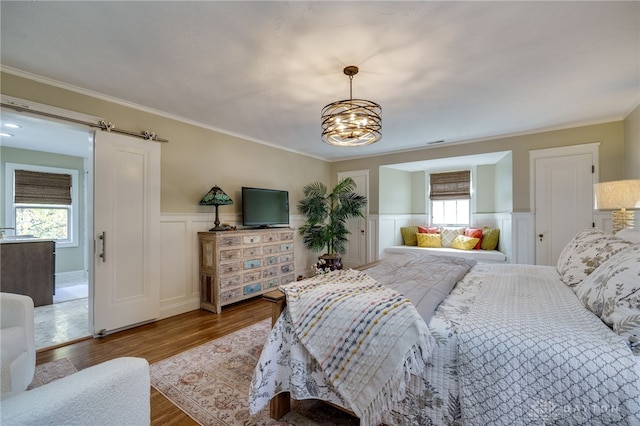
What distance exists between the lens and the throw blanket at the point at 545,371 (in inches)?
38.5

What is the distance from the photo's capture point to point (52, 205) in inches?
195

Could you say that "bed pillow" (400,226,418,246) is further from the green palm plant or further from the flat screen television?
the flat screen television

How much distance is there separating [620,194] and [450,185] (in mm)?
3221

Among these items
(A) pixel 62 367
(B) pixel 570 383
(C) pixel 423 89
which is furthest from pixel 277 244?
(B) pixel 570 383

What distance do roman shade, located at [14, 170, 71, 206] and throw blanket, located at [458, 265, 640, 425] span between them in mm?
6582

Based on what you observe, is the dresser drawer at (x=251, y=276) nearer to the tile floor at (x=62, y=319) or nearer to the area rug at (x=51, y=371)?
the tile floor at (x=62, y=319)

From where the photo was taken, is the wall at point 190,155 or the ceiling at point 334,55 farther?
the wall at point 190,155

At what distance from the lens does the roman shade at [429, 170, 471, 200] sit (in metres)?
5.52

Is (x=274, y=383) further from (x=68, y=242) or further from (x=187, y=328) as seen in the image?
(x=68, y=242)

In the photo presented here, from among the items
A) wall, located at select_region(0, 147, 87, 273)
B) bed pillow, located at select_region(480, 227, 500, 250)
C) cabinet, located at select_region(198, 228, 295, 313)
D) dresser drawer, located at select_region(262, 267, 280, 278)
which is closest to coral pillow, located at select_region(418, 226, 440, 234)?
bed pillow, located at select_region(480, 227, 500, 250)

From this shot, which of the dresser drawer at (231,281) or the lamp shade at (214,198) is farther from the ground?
the lamp shade at (214,198)

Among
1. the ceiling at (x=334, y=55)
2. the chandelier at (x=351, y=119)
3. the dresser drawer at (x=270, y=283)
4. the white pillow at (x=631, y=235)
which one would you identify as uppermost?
the ceiling at (x=334, y=55)

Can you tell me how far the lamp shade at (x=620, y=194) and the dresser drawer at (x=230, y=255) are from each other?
402cm

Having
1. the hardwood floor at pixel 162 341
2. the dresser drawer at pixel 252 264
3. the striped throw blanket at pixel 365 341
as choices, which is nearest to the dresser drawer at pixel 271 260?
the dresser drawer at pixel 252 264
